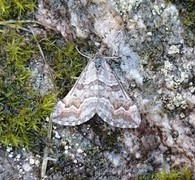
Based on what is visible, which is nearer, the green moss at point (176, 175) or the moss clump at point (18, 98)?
the green moss at point (176, 175)

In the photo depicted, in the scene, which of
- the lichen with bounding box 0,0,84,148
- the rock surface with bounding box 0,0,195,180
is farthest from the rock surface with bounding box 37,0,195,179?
the lichen with bounding box 0,0,84,148

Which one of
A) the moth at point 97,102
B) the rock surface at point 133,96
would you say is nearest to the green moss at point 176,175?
the rock surface at point 133,96

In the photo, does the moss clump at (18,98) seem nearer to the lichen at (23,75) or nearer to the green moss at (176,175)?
the lichen at (23,75)

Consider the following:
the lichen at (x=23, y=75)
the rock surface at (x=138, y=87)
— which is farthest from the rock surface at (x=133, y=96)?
the lichen at (x=23, y=75)

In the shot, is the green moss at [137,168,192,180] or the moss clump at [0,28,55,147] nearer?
the green moss at [137,168,192,180]

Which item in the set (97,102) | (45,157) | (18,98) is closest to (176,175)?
(97,102)

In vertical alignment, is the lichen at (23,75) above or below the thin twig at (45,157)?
above

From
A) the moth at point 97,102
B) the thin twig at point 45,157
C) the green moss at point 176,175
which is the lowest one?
the thin twig at point 45,157

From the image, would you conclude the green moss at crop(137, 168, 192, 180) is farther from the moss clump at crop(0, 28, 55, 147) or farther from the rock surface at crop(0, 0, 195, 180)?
the moss clump at crop(0, 28, 55, 147)

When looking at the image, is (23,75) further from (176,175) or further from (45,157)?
(176,175)
